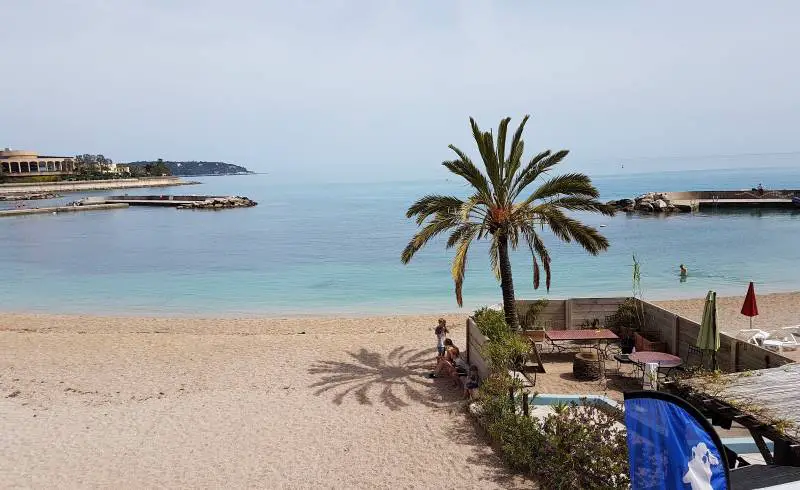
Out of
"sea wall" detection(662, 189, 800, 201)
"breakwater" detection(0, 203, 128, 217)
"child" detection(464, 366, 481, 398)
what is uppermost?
"breakwater" detection(0, 203, 128, 217)

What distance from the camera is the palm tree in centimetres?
1264

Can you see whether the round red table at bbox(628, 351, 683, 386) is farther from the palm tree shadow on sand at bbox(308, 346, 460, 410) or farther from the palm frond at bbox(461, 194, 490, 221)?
the palm frond at bbox(461, 194, 490, 221)

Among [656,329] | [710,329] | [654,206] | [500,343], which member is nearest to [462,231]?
[500,343]

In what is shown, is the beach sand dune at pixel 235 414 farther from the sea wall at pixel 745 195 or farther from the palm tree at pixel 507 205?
the sea wall at pixel 745 195

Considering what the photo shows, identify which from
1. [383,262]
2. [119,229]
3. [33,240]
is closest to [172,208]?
[119,229]

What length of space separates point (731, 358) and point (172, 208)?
368 ft

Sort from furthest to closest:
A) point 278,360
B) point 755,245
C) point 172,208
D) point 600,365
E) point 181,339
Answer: point 172,208 < point 755,245 < point 181,339 < point 278,360 < point 600,365

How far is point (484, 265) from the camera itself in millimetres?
37594

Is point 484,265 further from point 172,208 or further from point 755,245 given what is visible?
point 172,208

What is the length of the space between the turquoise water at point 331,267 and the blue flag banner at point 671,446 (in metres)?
21.6

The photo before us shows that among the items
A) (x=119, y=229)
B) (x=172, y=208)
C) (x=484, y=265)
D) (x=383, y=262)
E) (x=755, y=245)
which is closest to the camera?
(x=484, y=265)

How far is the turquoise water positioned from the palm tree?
12.6 m

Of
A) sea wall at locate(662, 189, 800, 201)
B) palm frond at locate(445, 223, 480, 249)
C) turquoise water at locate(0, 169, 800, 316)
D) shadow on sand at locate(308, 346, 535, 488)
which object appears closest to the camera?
shadow on sand at locate(308, 346, 535, 488)

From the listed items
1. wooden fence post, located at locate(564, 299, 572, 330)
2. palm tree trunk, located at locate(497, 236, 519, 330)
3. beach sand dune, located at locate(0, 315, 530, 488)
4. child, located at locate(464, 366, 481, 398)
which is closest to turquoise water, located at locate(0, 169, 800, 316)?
beach sand dune, located at locate(0, 315, 530, 488)
